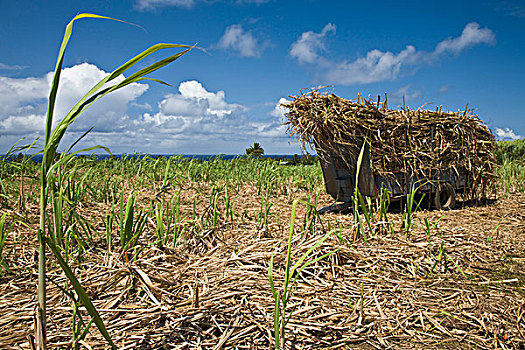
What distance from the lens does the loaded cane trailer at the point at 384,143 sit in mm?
4027

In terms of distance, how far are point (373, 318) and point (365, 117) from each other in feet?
9.11

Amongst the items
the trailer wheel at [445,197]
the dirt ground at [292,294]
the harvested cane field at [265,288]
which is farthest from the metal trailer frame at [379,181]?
the dirt ground at [292,294]

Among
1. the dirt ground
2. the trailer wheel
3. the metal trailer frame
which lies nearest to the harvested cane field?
the dirt ground

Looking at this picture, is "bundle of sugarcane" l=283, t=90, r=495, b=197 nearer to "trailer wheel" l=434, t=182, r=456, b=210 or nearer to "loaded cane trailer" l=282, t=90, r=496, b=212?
"loaded cane trailer" l=282, t=90, r=496, b=212

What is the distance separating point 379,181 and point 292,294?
2.63 meters

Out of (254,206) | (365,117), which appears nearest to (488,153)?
(365,117)

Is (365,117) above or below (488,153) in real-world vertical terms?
above

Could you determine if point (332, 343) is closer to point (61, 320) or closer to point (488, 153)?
point (61, 320)

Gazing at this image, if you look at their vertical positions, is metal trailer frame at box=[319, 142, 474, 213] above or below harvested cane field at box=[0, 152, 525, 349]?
above

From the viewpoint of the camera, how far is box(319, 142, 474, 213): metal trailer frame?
417cm

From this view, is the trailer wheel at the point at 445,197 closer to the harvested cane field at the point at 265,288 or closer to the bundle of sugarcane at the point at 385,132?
the bundle of sugarcane at the point at 385,132

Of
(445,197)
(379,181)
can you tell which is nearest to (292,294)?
(379,181)

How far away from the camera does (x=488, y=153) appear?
16.4 ft

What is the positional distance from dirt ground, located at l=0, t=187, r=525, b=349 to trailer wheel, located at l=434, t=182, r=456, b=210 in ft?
6.08
